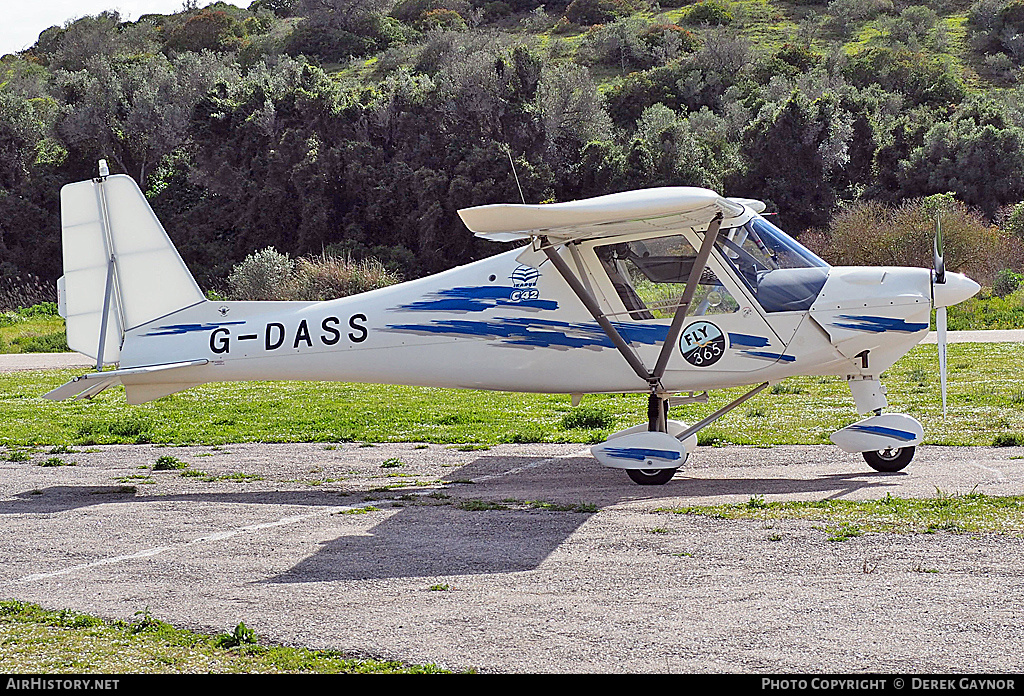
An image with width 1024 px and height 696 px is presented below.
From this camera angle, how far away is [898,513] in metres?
8.10

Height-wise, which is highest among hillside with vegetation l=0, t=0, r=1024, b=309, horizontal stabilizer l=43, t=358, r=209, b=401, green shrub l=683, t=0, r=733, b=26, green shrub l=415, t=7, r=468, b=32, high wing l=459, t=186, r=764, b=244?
green shrub l=415, t=7, r=468, b=32

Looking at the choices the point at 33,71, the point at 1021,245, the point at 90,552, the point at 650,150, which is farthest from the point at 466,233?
the point at 33,71

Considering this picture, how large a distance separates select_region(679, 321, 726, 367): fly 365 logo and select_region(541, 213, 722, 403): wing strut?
95 mm

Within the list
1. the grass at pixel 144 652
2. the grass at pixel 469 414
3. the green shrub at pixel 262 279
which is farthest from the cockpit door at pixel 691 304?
the green shrub at pixel 262 279

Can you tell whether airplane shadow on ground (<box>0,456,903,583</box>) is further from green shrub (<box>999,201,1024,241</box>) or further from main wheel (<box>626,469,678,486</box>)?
green shrub (<box>999,201,1024,241</box>)

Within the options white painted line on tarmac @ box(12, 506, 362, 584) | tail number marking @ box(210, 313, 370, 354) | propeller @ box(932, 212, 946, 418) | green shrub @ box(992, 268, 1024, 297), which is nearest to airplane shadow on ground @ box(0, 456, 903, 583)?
white painted line on tarmac @ box(12, 506, 362, 584)

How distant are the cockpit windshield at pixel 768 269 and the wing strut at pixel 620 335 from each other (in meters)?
0.25

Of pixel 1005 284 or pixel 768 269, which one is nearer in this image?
pixel 768 269

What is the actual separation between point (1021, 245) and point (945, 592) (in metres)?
31.1

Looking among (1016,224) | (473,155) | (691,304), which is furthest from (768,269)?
(473,155)

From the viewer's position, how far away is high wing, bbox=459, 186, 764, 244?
969cm

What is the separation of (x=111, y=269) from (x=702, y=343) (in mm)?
6083

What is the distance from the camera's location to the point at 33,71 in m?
81.1

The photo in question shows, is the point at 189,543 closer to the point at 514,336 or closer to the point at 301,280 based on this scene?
the point at 514,336
